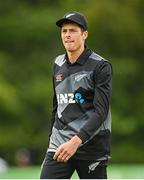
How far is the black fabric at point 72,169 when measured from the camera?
7934mm

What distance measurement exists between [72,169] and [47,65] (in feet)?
75.6

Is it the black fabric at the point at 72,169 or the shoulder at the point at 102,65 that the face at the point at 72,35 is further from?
the black fabric at the point at 72,169

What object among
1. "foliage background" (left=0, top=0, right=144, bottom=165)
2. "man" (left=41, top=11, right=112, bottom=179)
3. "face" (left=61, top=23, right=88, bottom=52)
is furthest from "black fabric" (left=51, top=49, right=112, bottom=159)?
"foliage background" (left=0, top=0, right=144, bottom=165)

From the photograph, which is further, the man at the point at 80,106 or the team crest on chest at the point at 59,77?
the team crest on chest at the point at 59,77

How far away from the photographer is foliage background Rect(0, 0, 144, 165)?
3025cm

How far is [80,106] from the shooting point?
7.90 meters

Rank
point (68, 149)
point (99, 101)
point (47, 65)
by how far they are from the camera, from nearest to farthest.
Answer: point (68, 149) < point (99, 101) < point (47, 65)

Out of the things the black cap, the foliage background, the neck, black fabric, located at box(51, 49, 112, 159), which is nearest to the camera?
black fabric, located at box(51, 49, 112, 159)

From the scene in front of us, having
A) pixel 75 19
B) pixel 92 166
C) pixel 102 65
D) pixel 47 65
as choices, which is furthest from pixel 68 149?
pixel 47 65

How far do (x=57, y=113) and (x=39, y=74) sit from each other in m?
23.0

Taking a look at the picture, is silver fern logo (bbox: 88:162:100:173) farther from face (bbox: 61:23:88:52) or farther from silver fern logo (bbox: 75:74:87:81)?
face (bbox: 61:23:88:52)

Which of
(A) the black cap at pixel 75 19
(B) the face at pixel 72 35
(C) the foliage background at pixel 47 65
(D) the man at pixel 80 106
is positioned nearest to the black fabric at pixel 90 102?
(D) the man at pixel 80 106

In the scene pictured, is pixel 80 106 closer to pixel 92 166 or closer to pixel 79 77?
pixel 79 77

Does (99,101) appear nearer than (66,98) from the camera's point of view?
Yes
